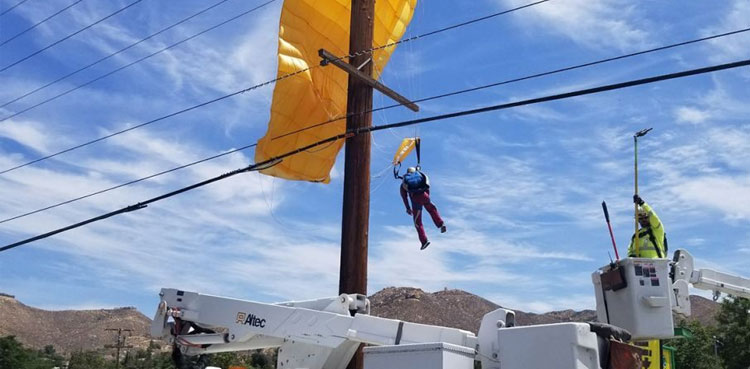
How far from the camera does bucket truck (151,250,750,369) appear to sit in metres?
6.68

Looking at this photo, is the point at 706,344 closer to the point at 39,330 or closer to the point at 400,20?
the point at 400,20

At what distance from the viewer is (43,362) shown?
7288 centimetres

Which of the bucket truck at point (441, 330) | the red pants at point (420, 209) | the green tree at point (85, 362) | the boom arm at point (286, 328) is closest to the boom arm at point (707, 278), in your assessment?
the bucket truck at point (441, 330)

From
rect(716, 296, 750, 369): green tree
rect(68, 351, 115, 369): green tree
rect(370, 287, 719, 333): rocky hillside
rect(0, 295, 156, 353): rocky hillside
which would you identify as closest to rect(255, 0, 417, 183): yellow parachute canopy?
rect(716, 296, 750, 369): green tree

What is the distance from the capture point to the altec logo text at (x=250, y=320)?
8.98 meters

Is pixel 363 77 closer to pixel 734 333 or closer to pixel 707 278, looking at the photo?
pixel 707 278

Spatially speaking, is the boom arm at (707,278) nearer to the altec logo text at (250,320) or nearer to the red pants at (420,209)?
the red pants at (420,209)

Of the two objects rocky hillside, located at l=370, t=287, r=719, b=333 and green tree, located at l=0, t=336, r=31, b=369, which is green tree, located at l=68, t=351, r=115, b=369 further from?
rocky hillside, located at l=370, t=287, r=719, b=333

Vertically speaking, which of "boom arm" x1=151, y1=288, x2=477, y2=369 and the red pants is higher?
the red pants

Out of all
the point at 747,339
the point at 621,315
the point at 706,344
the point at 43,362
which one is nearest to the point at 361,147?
the point at 621,315

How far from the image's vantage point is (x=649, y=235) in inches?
353

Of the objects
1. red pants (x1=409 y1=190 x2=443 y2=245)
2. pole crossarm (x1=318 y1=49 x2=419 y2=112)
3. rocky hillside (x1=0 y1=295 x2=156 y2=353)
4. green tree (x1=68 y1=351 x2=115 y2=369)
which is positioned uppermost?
rocky hillside (x1=0 y1=295 x2=156 y2=353)

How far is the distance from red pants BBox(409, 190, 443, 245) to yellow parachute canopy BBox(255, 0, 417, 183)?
1.62 meters

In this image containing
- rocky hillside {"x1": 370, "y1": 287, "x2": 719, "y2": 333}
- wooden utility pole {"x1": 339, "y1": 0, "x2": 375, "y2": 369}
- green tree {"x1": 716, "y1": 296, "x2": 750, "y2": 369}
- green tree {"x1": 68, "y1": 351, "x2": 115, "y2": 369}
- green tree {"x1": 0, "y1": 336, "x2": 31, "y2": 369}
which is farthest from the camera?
rocky hillside {"x1": 370, "y1": 287, "x2": 719, "y2": 333}
